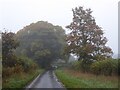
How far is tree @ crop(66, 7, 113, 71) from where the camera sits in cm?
4962

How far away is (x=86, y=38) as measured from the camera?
51000mm

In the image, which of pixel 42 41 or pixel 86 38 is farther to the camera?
pixel 42 41

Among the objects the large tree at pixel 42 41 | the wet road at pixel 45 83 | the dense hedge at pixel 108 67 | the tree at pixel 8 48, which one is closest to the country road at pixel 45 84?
the wet road at pixel 45 83

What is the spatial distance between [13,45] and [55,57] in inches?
2200

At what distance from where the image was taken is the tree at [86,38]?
4962 cm

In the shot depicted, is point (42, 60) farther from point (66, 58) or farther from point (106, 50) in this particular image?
point (106, 50)

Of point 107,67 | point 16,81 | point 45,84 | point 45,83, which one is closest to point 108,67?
point 107,67

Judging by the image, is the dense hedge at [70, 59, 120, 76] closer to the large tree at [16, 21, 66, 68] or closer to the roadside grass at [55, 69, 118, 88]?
Result: the roadside grass at [55, 69, 118, 88]

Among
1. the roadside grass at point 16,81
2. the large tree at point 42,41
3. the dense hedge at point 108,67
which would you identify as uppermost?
the large tree at point 42,41

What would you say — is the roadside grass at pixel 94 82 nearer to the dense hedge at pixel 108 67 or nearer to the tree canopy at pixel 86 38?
the dense hedge at pixel 108 67

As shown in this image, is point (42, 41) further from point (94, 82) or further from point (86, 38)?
point (94, 82)

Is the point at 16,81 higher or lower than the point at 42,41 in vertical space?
lower

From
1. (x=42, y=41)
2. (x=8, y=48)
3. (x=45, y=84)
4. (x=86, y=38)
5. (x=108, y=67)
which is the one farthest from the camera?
(x=42, y=41)

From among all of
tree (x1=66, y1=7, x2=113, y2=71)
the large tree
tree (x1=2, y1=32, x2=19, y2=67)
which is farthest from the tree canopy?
the large tree
